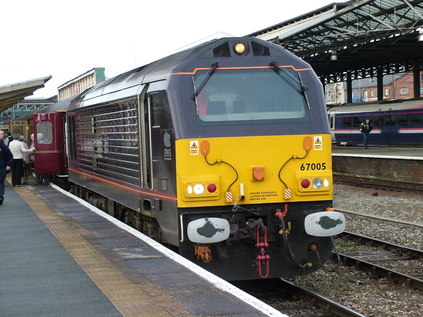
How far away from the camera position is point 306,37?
3033cm

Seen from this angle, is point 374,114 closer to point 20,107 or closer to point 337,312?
point 337,312

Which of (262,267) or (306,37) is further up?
(306,37)

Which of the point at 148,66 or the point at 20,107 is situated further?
the point at 20,107

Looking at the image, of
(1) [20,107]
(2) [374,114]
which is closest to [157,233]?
(2) [374,114]

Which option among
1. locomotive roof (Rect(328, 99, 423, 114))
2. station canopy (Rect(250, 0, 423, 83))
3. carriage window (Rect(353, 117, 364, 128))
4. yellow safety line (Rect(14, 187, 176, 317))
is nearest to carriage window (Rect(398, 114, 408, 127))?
locomotive roof (Rect(328, 99, 423, 114))

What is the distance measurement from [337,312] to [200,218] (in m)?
1.75

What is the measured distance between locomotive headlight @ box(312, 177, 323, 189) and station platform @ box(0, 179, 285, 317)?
1.69 m

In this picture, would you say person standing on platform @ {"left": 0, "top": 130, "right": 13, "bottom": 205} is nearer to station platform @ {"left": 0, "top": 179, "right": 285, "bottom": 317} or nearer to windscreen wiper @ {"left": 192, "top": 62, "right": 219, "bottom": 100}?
station platform @ {"left": 0, "top": 179, "right": 285, "bottom": 317}

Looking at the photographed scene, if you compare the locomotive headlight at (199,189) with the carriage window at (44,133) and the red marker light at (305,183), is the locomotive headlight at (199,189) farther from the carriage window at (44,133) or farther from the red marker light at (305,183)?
the carriage window at (44,133)

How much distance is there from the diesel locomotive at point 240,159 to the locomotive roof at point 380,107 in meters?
28.1

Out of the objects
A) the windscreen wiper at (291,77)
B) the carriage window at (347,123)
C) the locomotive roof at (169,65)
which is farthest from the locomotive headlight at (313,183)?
the carriage window at (347,123)

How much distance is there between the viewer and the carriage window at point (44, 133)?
58.2 feet

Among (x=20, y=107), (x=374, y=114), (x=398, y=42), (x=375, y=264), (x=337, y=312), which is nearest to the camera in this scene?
(x=337, y=312)

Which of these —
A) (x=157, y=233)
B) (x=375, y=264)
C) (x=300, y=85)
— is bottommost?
(x=375, y=264)
